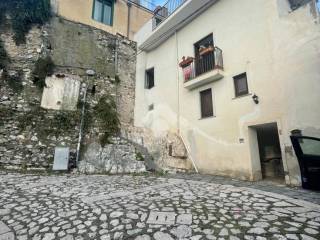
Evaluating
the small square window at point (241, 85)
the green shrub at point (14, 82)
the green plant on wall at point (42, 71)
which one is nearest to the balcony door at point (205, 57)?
the small square window at point (241, 85)

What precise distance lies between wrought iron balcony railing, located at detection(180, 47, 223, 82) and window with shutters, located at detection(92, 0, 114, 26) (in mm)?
6479

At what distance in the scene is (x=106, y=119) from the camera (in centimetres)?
987

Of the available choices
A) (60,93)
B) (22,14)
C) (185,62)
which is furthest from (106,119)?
(22,14)

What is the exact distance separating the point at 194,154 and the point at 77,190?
5.42 metres

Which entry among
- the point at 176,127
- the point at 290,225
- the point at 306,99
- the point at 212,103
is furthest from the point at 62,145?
the point at 306,99

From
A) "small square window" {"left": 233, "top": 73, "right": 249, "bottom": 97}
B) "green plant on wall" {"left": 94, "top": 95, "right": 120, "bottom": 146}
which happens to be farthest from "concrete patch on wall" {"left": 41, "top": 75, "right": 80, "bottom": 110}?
"small square window" {"left": 233, "top": 73, "right": 249, "bottom": 97}

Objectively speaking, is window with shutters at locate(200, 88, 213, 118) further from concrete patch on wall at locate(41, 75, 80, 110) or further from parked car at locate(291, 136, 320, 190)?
concrete patch on wall at locate(41, 75, 80, 110)

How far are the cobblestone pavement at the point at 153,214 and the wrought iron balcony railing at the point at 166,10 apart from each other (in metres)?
9.16

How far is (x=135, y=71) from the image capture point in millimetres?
12953

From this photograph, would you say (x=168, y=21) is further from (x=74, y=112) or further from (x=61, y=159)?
(x=61, y=159)

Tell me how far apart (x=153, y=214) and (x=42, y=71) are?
9.26 meters

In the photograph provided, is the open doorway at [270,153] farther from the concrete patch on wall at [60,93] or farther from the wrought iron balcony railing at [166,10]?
the concrete patch on wall at [60,93]

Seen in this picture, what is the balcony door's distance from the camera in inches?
338

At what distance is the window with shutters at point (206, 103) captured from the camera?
866 centimetres
